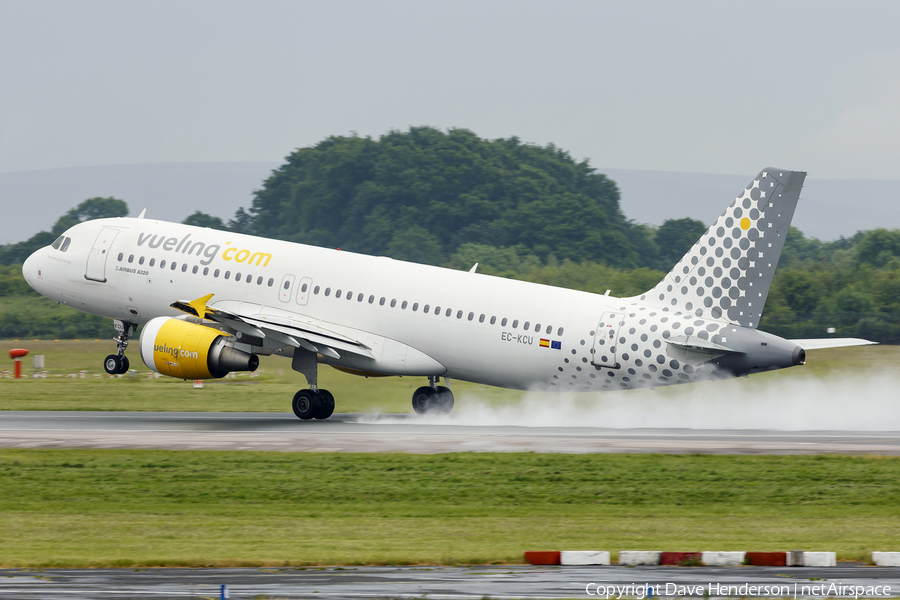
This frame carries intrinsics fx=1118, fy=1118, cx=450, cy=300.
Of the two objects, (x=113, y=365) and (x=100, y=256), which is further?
(x=100, y=256)

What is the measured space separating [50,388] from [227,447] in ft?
69.5

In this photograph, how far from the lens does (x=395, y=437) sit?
2891 centimetres

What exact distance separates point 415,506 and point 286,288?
16059 millimetres

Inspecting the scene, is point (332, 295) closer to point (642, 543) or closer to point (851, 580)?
point (642, 543)

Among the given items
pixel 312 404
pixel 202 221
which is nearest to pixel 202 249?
pixel 312 404

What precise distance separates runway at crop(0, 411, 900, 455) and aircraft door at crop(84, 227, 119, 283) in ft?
19.4

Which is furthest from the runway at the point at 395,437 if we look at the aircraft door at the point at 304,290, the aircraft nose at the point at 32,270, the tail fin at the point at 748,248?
the aircraft nose at the point at 32,270

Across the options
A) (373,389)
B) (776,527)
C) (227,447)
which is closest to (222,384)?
(373,389)

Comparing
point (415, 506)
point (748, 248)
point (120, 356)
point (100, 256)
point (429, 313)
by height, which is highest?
point (100, 256)

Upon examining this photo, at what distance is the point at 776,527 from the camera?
18250 mm

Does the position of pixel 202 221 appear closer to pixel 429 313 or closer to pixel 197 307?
pixel 429 313

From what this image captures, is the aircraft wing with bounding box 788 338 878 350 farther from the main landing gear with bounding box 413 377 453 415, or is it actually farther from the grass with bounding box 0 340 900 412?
the main landing gear with bounding box 413 377 453 415

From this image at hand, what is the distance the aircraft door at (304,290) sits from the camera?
116ft

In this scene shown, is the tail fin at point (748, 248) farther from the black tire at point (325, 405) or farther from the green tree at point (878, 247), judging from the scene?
the green tree at point (878, 247)
